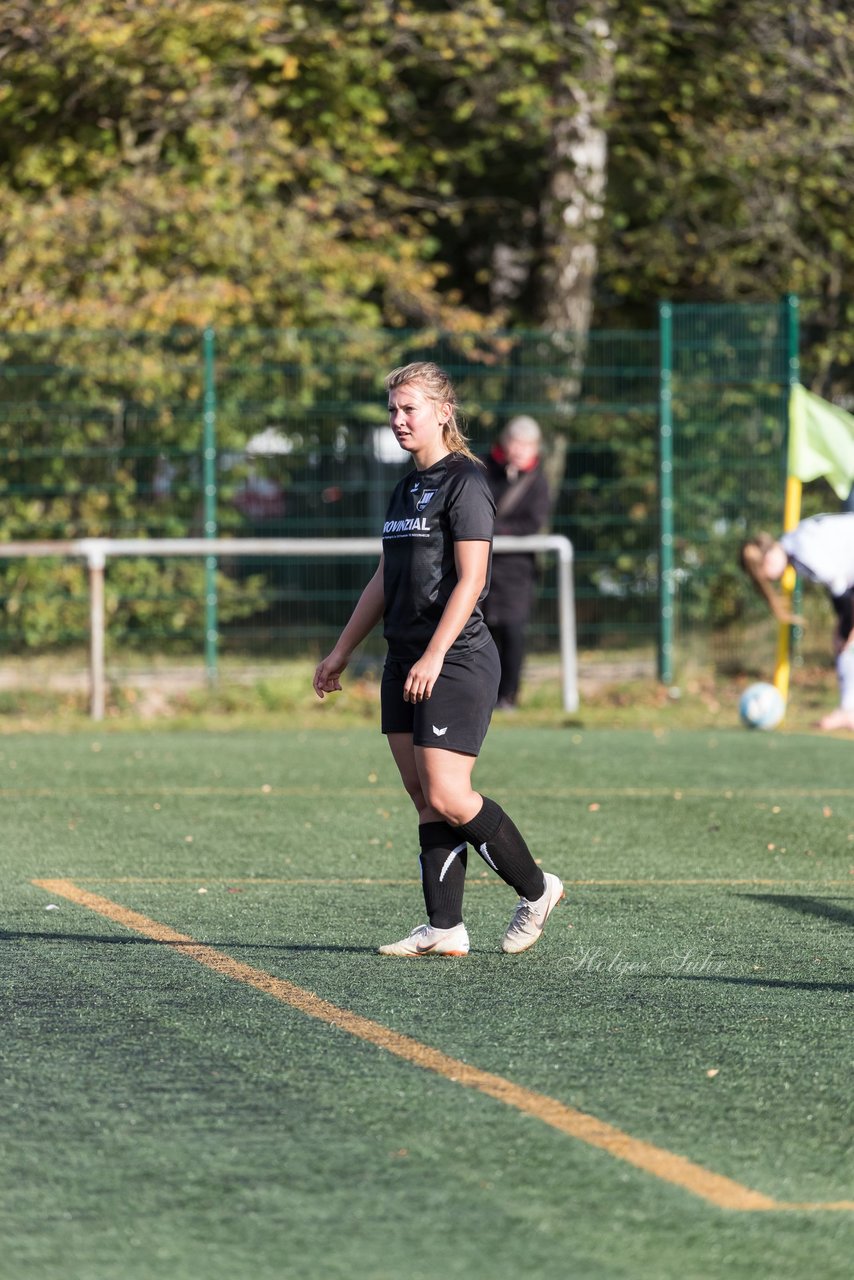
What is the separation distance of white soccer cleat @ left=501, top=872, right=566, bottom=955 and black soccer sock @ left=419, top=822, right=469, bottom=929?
0.64 feet

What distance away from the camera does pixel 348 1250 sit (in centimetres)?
356

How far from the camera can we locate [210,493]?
53.4 ft

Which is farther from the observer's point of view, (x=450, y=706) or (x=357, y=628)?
(x=357, y=628)

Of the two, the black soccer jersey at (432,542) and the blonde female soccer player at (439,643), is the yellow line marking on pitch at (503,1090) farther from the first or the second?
the black soccer jersey at (432,542)

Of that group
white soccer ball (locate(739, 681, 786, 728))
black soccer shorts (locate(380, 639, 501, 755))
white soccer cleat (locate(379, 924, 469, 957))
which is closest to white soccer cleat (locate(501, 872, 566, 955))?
white soccer cleat (locate(379, 924, 469, 957))

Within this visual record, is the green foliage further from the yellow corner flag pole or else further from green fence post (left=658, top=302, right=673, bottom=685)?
the yellow corner flag pole

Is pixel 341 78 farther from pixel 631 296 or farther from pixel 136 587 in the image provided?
pixel 136 587

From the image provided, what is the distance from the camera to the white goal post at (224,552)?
1498cm

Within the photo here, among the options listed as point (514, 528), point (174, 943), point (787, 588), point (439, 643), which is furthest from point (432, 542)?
point (514, 528)

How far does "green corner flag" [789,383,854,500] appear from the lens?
Answer: 14984 mm

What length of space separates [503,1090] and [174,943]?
86.4 inches

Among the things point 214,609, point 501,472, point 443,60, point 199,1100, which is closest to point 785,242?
point 443,60

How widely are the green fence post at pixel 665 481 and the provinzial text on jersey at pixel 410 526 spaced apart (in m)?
10.8

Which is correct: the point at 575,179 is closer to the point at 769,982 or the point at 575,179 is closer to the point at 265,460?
the point at 265,460
